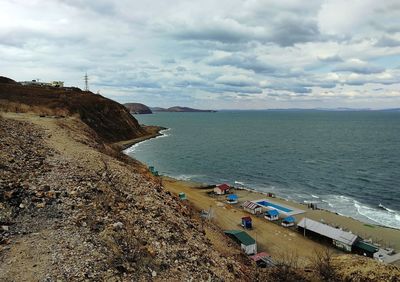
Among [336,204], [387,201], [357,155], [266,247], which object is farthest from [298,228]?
[357,155]

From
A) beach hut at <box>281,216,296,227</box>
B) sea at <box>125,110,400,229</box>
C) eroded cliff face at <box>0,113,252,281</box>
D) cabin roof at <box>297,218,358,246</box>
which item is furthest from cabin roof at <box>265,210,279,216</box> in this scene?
eroded cliff face at <box>0,113,252,281</box>

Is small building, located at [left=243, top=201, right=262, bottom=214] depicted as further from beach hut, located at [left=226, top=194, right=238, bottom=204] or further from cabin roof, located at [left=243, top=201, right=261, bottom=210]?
beach hut, located at [left=226, top=194, right=238, bottom=204]

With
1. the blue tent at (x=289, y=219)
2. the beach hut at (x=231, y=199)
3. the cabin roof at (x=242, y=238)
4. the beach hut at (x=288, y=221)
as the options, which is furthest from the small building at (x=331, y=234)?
the beach hut at (x=231, y=199)

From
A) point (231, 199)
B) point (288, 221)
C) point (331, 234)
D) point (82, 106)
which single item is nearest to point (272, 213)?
point (288, 221)

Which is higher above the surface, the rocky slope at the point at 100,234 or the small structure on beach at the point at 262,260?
the rocky slope at the point at 100,234

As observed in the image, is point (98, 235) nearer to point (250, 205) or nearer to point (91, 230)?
point (91, 230)

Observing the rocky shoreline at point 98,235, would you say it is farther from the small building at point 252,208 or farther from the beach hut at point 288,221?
the small building at point 252,208

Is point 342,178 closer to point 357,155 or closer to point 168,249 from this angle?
point 357,155
